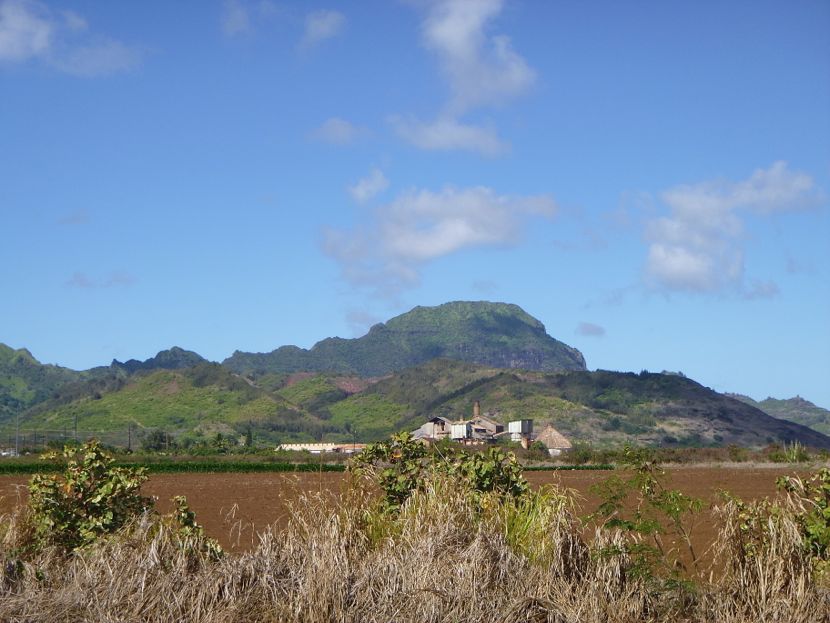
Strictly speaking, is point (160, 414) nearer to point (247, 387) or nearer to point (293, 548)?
point (247, 387)

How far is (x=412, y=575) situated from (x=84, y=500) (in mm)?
4540

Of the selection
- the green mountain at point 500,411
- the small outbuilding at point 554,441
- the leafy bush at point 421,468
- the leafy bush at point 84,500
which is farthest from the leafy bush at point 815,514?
the green mountain at point 500,411

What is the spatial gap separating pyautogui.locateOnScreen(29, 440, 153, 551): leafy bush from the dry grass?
368mm

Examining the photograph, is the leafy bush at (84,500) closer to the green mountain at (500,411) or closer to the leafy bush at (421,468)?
the leafy bush at (421,468)

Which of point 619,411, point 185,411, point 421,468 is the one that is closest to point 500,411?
point 619,411

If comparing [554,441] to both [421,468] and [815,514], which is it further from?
[815,514]

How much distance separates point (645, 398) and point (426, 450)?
17980cm

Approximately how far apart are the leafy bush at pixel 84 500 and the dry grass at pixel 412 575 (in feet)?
1.21

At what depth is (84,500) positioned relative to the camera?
10719 mm

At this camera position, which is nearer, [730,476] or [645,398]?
[730,476]

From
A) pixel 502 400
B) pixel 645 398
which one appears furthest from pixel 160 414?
pixel 645 398

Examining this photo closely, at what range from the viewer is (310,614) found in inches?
296

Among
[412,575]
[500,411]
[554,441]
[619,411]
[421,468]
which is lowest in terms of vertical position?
[412,575]

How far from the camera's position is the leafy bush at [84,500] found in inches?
408
